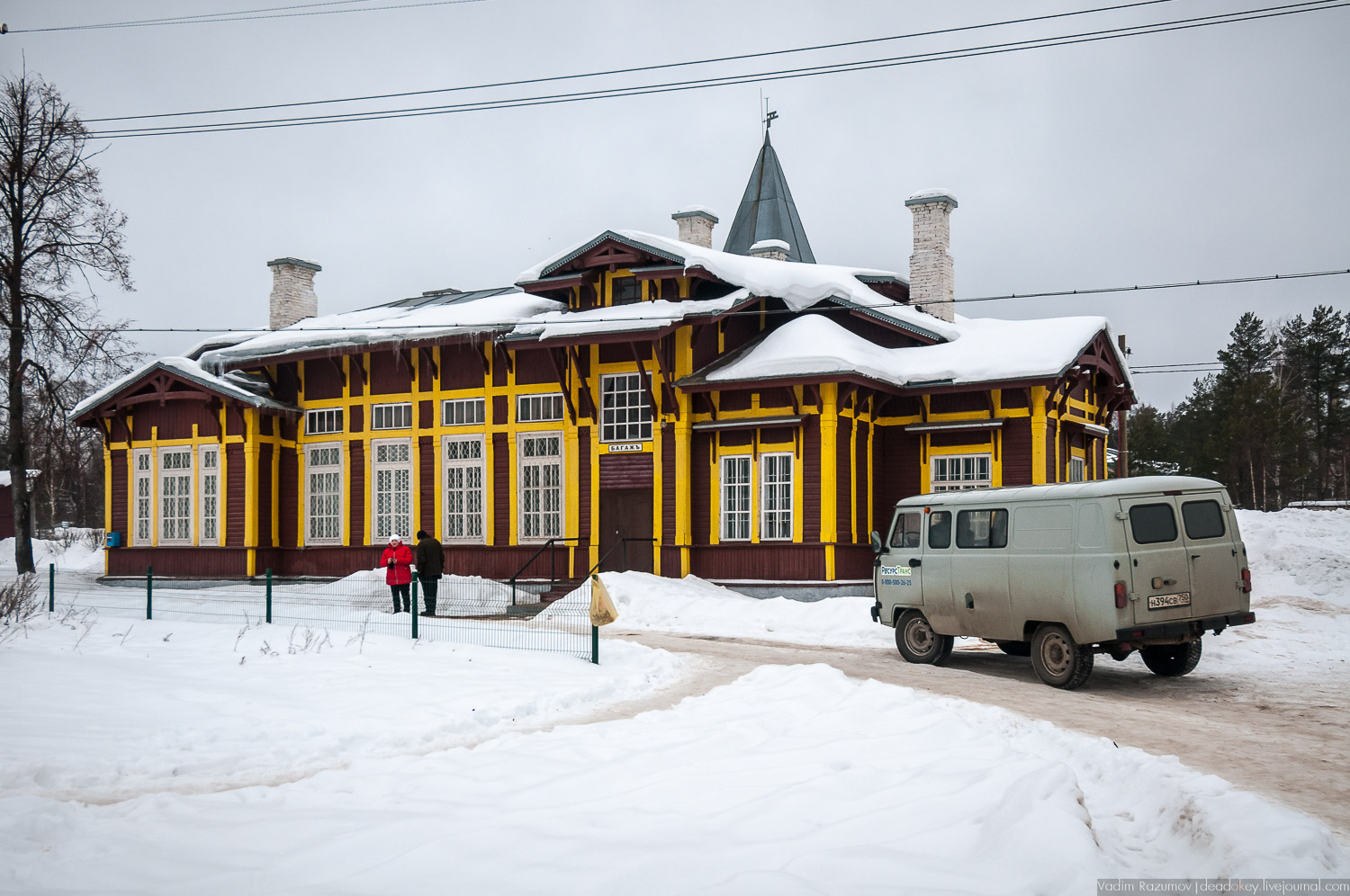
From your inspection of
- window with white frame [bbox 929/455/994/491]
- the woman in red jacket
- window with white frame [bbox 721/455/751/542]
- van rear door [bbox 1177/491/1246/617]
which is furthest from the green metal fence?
window with white frame [bbox 929/455/994/491]

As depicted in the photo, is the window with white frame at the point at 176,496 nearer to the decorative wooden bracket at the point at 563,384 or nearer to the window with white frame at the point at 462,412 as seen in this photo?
the window with white frame at the point at 462,412

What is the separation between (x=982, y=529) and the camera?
1378 cm

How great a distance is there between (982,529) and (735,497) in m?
9.67

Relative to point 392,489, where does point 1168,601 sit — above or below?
below

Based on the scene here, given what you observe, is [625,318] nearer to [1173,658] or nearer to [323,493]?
[323,493]

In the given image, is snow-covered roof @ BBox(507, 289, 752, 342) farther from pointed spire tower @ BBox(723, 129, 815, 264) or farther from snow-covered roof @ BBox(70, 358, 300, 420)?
pointed spire tower @ BBox(723, 129, 815, 264)

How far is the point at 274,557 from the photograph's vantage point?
91.3 feet

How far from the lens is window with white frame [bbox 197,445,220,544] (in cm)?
2784

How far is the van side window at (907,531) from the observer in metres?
14.8

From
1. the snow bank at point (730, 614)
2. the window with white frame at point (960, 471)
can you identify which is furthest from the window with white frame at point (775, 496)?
the window with white frame at point (960, 471)

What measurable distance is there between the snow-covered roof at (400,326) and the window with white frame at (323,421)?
182 cm

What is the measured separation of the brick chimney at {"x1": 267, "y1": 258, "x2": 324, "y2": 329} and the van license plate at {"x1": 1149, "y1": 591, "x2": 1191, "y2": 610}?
87.8ft

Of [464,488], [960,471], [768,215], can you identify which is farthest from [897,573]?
[768,215]

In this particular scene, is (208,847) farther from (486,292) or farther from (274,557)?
(486,292)
